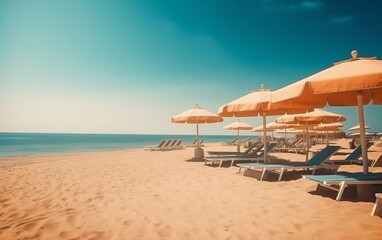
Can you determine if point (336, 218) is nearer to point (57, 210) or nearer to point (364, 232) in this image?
point (364, 232)

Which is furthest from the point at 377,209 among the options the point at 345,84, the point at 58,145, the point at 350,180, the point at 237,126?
the point at 58,145

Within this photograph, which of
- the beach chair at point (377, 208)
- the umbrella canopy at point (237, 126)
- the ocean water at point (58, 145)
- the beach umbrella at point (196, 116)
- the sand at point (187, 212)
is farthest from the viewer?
the ocean water at point (58, 145)

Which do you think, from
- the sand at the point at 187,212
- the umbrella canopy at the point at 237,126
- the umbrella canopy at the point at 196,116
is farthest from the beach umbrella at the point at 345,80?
the umbrella canopy at the point at 237,126

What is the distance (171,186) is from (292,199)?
2.65 metres

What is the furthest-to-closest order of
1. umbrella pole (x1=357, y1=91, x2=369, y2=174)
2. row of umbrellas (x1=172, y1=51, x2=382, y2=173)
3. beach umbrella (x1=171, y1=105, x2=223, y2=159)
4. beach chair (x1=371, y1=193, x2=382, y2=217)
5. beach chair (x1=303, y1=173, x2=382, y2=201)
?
beach umbrella (x1=171, y1=105, x2=223, y2=159), umbrella pole (x1=357, y1=91, x2=369, y2=174), beach chair (x1=303, y1=173, x2=382, y2=201), row of umbrellas (x1=172, y1=51, x2=382, y2=173), beach chair (x1=371, y1=193, x2=382, y2=217)

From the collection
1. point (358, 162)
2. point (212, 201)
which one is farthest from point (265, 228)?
point (358, 162)

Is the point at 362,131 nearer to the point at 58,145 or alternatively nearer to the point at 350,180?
the point at 350,180

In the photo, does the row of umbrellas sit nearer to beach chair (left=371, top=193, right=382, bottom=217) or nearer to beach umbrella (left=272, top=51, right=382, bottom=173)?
beach umbrella (left=272, top=51, right=382, bottom=173)

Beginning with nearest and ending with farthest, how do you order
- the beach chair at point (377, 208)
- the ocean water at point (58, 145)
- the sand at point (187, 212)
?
the sand at point (187, 212)
the beach chair at point (377, 208)
the ocean water at point (58, 145)

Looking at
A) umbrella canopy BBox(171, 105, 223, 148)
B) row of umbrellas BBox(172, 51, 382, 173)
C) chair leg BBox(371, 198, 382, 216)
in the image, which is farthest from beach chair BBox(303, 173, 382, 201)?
umbrella canopy BBox(171, 105, 223, 148)

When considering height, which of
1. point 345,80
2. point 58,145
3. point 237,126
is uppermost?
point 345,80

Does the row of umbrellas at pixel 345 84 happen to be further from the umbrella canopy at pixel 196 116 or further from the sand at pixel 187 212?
the umbrella canopy at pixel 196 116

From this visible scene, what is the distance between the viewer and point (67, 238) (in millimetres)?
3066

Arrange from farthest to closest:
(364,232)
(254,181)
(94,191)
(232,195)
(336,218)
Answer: (254,181), (94,191), (232,195), (336,218), (364,232)
